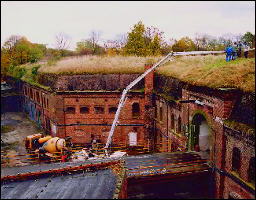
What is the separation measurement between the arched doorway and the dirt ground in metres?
13.0

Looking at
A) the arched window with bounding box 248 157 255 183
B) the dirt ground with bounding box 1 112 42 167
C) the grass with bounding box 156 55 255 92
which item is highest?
the grass with bounding box 156 55 255 92

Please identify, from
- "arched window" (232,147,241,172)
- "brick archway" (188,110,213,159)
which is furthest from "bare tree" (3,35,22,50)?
"arched window" (232,147,241,172)

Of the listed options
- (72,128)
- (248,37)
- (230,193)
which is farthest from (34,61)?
(230,193)

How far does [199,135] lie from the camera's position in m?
17.0

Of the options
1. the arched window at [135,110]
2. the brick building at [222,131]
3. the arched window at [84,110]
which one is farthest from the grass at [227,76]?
the arched window at [84,110]

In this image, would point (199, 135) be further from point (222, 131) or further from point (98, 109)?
point (98, 109)

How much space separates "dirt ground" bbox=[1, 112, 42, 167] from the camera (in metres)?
24.3

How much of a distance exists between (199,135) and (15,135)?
22.1 metres

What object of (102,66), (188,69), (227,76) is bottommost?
(227,76)

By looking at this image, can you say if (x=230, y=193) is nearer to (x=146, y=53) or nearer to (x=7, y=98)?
(x=146, y=53)

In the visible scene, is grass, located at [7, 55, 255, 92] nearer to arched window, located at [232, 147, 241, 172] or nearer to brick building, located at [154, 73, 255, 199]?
brick building, located at [154, 73, 255, 199]

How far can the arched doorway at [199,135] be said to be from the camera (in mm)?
16219

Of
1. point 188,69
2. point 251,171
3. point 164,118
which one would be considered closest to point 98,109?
point 164,118

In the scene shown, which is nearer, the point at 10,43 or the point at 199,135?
the point at 199,135
